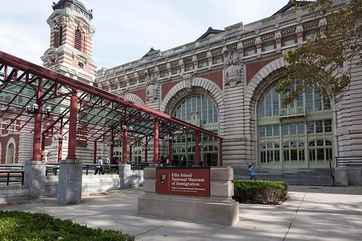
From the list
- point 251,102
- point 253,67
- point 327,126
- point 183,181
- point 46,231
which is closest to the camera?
point 46,231

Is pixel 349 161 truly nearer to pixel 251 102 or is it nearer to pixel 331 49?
pixel 251 102

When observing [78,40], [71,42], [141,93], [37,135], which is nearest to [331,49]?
[37,135]

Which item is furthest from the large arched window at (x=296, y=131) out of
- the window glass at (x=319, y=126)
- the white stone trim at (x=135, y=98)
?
the white stone trim at (x=135, y=98)

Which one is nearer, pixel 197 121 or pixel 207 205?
pixel 207 205

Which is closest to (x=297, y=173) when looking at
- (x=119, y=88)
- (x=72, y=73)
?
(x=119, y=88)

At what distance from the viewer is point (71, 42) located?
47.0 meters

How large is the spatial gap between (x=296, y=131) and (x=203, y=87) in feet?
39.7

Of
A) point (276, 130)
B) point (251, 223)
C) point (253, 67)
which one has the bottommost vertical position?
point (251, 223)

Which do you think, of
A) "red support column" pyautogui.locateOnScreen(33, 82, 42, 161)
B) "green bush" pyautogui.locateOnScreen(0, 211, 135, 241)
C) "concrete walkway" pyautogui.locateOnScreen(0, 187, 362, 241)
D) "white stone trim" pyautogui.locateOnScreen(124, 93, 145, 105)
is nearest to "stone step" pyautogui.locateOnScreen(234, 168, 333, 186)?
"concrete walkway" pyautogui.locateOnScreen(0, 187, 362, 241)

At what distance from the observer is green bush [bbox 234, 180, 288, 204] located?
552 inches

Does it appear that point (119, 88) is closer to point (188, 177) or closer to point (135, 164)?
point (135, 164)

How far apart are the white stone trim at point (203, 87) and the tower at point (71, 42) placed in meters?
14.2

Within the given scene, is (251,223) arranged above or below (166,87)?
below

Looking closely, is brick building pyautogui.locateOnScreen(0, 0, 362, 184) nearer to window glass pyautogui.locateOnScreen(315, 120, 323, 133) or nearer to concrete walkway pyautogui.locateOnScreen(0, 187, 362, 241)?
window glass pyautogui.locateOnScreen(315, 120, 323, 133)
